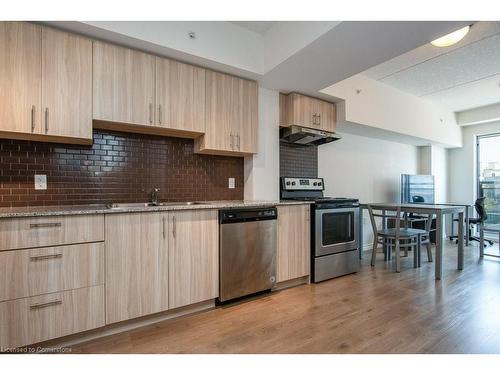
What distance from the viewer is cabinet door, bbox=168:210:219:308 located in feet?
7.06

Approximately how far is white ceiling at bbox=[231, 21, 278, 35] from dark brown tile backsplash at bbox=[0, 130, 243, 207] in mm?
1306

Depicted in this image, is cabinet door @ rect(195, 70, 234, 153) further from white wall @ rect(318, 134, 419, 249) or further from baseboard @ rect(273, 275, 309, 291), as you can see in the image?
white wall @ rect(318, 134, 419, 249)

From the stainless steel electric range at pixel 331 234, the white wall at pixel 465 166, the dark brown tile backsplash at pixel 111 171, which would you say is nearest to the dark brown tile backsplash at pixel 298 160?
the stainless steel electric range at pixel 331 234

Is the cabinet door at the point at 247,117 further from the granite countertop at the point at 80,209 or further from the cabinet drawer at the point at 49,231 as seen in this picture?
the cabinet drawer at the point at 49,231

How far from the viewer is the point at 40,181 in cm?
217

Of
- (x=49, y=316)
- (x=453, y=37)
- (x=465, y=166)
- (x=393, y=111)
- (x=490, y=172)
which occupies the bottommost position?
(x=49, y=316)

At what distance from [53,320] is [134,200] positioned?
3.74 feet

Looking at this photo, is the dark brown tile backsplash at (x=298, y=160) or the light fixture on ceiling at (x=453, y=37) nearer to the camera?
the light fixture on ceiling at (x=453, y=37)

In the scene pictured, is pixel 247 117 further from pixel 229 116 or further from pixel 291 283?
pixel 291 283

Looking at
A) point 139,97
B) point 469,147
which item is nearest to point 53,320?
point 139,97

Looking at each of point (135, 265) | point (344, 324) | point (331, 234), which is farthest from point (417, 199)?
point (135, 265)

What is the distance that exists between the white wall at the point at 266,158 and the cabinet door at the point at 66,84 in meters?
1.75

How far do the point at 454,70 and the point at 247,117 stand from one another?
3121mm

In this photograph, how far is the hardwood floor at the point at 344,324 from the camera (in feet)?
5.87
